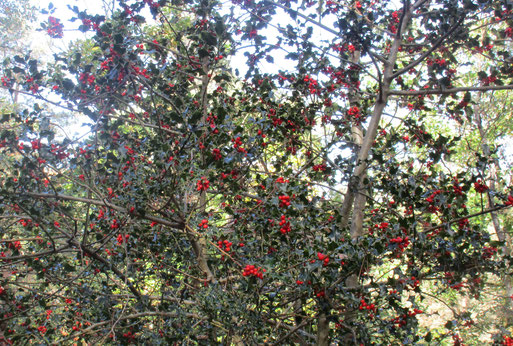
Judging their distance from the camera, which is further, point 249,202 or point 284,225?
point 249,202

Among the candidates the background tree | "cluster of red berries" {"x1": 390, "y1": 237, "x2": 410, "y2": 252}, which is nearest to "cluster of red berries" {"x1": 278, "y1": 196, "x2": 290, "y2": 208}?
the background tree

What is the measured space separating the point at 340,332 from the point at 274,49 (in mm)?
2614

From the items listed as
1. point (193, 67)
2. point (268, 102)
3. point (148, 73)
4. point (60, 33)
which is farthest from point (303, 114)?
point (60, 33)

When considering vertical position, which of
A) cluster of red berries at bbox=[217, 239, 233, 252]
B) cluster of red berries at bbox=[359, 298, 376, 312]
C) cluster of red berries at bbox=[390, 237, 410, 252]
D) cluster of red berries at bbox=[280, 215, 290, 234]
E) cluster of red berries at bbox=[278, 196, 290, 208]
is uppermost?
cluster of red berries at bbox=[278, 196, 290, 208]

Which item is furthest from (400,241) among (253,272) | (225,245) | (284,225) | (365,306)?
(225,245)

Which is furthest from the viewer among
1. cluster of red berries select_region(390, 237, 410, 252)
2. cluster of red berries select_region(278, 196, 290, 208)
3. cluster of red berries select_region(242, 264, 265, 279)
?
cluster of red berries select_region(278, 196, 290, 208)

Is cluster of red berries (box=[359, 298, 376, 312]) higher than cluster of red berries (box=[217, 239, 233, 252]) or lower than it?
lower

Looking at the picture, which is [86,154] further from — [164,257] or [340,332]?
[340,332]

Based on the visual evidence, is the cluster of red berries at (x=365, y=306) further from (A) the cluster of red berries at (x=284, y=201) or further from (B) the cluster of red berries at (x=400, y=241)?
(A) the cluster of red berries at (x=284, y=201)

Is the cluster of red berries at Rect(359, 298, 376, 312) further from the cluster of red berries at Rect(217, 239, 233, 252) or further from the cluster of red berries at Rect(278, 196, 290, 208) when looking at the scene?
the cluster of red berries at Rect(217, 239, 233, 252)

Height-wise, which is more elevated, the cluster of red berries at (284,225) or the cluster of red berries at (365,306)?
the cluster of red berries at (284,225)

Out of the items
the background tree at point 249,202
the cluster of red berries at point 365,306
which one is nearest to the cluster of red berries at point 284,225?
the background tree at point 249,202

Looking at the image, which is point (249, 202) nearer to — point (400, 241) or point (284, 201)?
point (284, 201)

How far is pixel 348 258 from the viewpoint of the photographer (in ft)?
7.75
